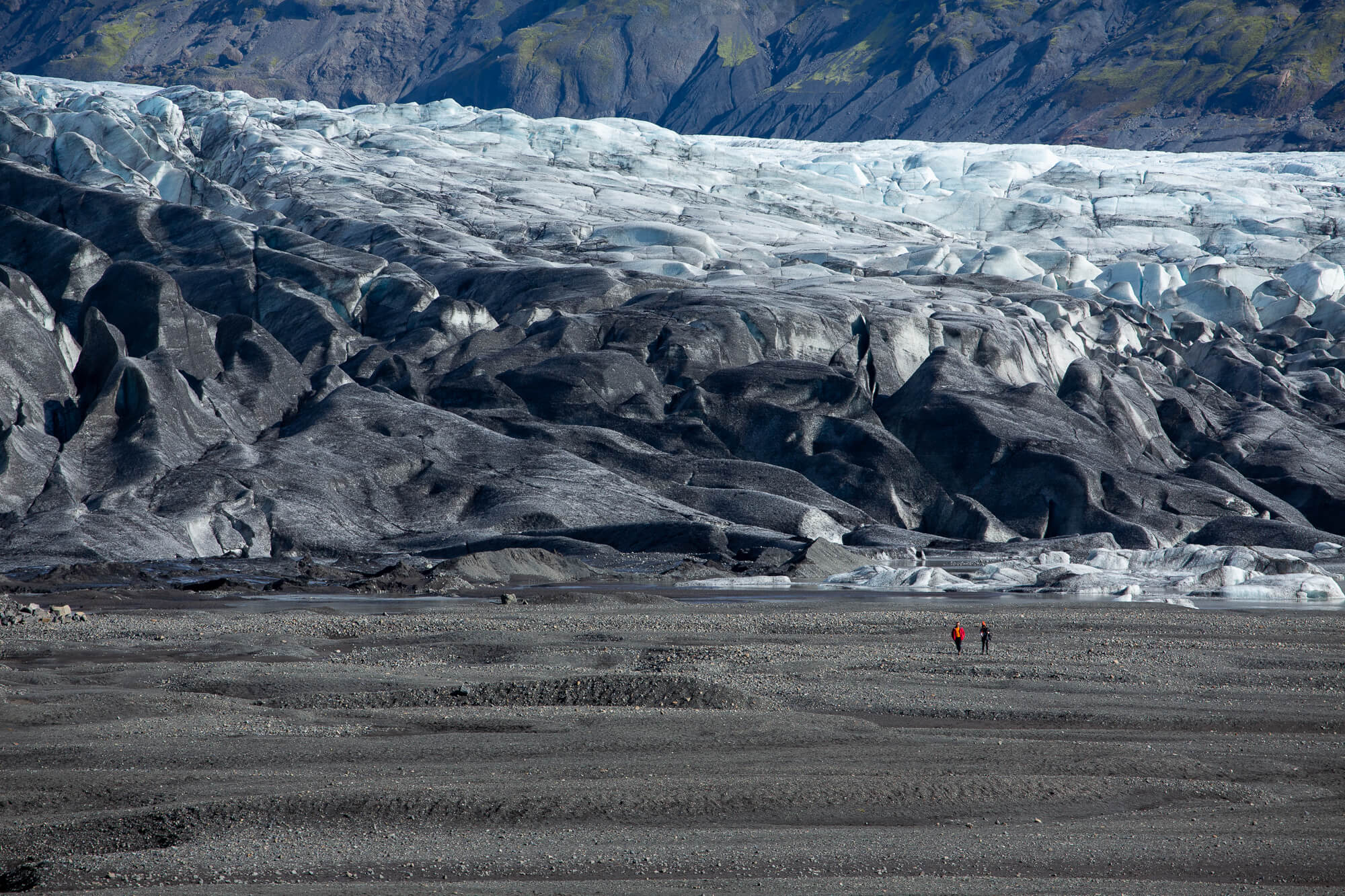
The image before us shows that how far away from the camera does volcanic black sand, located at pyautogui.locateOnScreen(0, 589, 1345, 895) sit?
40.9 ft

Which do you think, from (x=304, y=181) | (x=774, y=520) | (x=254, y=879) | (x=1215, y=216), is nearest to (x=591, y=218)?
(x=304, y=181)

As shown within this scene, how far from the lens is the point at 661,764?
54.5ft

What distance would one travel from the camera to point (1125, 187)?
466 feet

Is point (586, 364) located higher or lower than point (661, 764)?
lower

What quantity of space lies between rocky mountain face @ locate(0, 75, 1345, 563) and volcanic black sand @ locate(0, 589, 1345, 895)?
2520cm

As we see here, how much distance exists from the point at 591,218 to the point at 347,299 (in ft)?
108

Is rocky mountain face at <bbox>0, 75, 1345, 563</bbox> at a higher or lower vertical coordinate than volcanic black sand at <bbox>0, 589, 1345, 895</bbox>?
lower

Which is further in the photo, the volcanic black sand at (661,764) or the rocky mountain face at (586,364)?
the rocky mountain face at (586,364)

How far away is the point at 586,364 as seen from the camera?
222 ft

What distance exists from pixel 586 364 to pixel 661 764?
170 ft

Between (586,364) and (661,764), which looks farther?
(586,364)

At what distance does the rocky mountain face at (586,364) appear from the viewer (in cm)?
5344

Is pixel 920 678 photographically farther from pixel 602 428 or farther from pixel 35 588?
pixel 602 428

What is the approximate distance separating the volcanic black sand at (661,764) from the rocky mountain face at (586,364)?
82.7 feet
